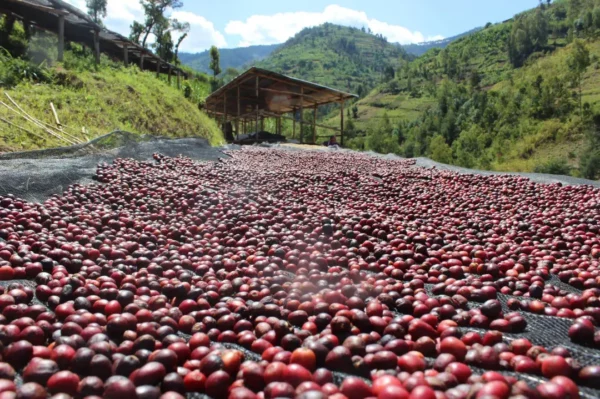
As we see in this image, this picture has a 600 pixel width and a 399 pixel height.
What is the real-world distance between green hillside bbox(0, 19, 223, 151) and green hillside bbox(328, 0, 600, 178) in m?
22.9

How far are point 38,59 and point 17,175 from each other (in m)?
15.3

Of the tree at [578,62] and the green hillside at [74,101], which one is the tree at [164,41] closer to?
the green hillside at [74,101]

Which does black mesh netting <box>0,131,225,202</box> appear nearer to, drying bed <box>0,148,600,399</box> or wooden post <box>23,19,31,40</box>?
drying bed <box>0,148,600,399</box>

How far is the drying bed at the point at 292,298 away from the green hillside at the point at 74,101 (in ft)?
14.2

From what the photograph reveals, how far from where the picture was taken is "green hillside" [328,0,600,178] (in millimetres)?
41562

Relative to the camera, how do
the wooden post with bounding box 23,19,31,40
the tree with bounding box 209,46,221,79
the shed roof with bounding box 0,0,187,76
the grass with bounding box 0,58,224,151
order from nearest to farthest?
the grass with bounding box 0,58,224,151
the shed roof with bounding box 0,0,187,76
the wooden post with bounding box 23,19,31,40
the tree with bounding box 209,46,221,79

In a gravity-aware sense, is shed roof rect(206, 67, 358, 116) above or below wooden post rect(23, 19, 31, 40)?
below

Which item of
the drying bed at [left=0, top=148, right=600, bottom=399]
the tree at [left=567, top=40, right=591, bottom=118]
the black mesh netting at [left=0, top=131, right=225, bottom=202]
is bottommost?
the drying bed at [left=0, top=148, right=600, bottom=399]

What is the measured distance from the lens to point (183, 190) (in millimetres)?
5586

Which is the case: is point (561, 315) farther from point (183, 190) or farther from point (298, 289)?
point (183, 190)

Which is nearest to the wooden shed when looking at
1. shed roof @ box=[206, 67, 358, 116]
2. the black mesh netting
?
shed roof @ box=[206, 67, 358, 116]

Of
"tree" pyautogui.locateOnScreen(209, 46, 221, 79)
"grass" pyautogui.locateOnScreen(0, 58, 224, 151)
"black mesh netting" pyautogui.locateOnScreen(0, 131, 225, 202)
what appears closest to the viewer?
"black mesh netting" pyautogui.locateOnScreen(0, 131, 225, 202)

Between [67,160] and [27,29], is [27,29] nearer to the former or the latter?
[27,29]

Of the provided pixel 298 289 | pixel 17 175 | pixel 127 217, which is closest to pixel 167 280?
pixel 298 289
